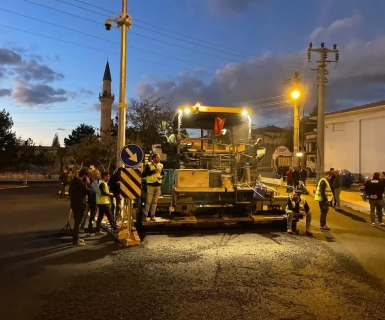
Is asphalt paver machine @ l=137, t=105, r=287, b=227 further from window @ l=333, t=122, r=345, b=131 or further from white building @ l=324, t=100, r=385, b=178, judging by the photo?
window @ l=333, t=122, r=345, b=131

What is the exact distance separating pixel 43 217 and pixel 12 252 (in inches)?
224

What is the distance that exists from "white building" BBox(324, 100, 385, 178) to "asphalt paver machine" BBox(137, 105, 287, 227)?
2486 centimetres

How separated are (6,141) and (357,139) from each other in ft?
137

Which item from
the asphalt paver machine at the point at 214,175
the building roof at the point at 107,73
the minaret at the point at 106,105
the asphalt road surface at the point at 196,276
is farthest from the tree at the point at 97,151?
the building roof at the point at 107,73

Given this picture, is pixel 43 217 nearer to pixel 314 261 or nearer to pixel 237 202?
pixel 237 202

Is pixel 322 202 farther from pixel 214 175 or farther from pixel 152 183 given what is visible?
pixel 152 183

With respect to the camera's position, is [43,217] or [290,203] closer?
[290,203]

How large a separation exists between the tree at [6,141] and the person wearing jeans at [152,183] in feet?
159

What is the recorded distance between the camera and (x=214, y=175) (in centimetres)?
1148

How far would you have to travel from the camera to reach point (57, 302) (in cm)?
552

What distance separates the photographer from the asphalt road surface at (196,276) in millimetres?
5262

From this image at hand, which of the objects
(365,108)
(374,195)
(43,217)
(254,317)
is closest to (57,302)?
(254,317)

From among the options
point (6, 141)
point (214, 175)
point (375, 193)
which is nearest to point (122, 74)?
point (214, 175)

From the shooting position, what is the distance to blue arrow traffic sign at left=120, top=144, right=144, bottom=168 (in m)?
10.1
